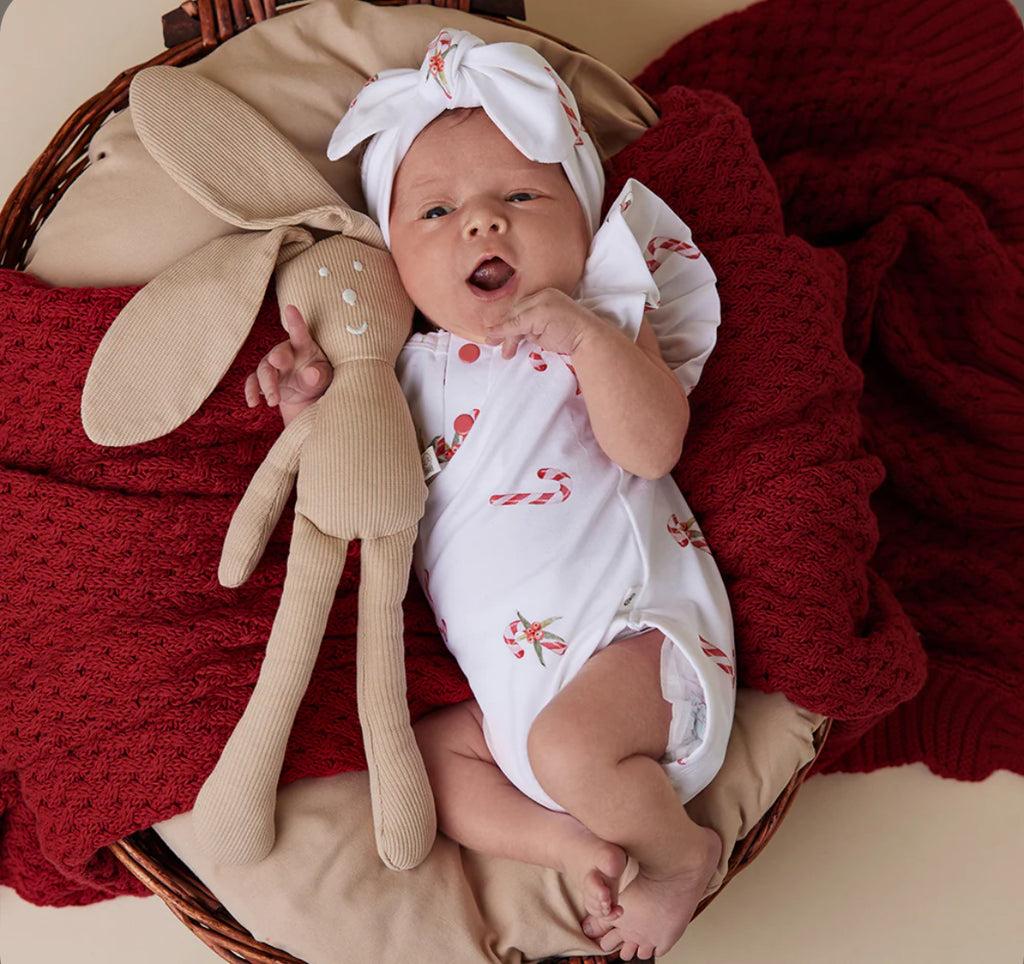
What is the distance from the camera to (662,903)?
1.19m

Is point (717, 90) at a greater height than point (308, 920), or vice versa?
point (717, 90)

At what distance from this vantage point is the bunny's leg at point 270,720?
1174mm

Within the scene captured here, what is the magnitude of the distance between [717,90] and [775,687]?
3.39 ft

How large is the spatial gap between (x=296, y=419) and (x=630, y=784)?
552 millimetres

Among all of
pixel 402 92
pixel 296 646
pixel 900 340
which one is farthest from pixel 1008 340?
pixel 296 646

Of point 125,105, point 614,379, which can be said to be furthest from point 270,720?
point 125,105

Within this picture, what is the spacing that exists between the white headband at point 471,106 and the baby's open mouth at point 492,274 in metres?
0.13

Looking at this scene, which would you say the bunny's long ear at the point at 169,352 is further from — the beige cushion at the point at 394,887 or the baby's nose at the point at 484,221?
the beige cushion at the point at 394,887

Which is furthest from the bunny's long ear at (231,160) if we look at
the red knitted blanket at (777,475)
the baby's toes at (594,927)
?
the baby's toes at (594,927)

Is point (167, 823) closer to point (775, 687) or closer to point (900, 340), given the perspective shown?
point (775, 687)

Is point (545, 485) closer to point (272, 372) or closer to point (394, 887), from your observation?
point (272, 372)

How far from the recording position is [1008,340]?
1.72 metres

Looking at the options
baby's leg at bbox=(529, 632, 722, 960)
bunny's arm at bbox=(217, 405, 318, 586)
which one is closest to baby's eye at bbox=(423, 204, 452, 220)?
bunny's arm at bbox=(217, 405, 318, 586)

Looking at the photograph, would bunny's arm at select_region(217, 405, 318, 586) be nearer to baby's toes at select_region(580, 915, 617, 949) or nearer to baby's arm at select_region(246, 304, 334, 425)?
baby's arm at select_region(246, 304, 334, 425)
